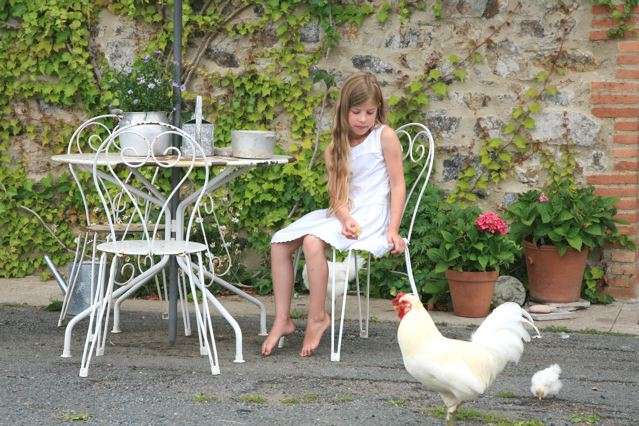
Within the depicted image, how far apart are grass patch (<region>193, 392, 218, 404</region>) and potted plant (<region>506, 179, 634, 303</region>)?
8.43ft

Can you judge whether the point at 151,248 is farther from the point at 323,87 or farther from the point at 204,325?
the point at 323,87

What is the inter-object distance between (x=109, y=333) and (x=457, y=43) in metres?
2.63

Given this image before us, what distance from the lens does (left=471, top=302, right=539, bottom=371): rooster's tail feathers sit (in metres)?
3.81

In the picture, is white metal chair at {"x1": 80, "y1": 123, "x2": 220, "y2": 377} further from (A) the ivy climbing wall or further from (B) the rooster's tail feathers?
(A) the ivy climbing wall

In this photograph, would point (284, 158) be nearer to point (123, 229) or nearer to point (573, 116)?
point (123, 229)

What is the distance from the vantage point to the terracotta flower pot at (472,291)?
Result: 6.03 metres

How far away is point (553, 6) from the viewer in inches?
254

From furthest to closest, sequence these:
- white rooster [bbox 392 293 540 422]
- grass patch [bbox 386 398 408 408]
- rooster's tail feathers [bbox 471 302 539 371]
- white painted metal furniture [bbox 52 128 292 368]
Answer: white painted metal furniture [bbox 52 128 292 368]
grass patch [bbox 386 398 408 408]
rooster's tail feathers [bbox 471 302 539 371]
white rooster [bbox 392 293 540 422]

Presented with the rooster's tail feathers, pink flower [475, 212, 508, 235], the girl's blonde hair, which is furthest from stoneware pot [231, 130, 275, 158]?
the rooster's tail feathers

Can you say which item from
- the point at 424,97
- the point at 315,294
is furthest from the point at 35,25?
the point at 315,294

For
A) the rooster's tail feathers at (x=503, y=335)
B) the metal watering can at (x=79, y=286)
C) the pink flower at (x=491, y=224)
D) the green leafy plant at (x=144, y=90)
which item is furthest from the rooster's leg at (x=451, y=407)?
the metal watering can at (x=79, y=286)

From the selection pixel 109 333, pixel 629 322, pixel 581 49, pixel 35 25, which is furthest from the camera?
pixel 35 25

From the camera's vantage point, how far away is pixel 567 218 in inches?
244

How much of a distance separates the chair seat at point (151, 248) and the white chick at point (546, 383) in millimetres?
1511
